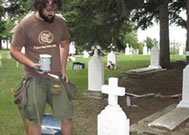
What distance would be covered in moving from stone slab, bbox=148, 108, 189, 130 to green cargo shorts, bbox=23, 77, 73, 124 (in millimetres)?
1761

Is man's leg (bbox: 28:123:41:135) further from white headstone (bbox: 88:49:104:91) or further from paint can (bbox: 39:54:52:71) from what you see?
white headstone (bbox: 88:49:104:91)

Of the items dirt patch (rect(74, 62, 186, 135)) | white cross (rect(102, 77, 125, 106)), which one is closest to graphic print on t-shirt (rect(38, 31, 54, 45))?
white cross (rect(102, 77, 125, 106))

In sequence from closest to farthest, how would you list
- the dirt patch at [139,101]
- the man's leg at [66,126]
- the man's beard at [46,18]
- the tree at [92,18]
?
the man's beard at [46,18], the man's leg at [66,126], the dirt patch at [139,101], the tree at [92,18]

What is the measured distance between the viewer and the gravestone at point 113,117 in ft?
9.39

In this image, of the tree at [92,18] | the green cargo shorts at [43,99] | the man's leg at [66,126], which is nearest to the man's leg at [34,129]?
the green cargo shorts at [43,99]

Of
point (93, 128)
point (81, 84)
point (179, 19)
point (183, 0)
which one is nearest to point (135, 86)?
point (81, 84)

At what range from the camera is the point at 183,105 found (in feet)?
16.4

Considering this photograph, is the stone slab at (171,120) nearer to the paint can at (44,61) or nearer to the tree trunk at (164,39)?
the paint can at (44,61)

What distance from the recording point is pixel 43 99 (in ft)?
8.93

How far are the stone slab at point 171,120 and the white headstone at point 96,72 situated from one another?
8.04ft

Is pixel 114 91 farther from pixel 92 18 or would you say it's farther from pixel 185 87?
A: pixel 92 18

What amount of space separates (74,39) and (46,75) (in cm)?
317

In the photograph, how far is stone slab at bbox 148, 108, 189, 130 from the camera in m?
3.90

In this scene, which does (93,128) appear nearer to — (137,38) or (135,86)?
(135,86)
